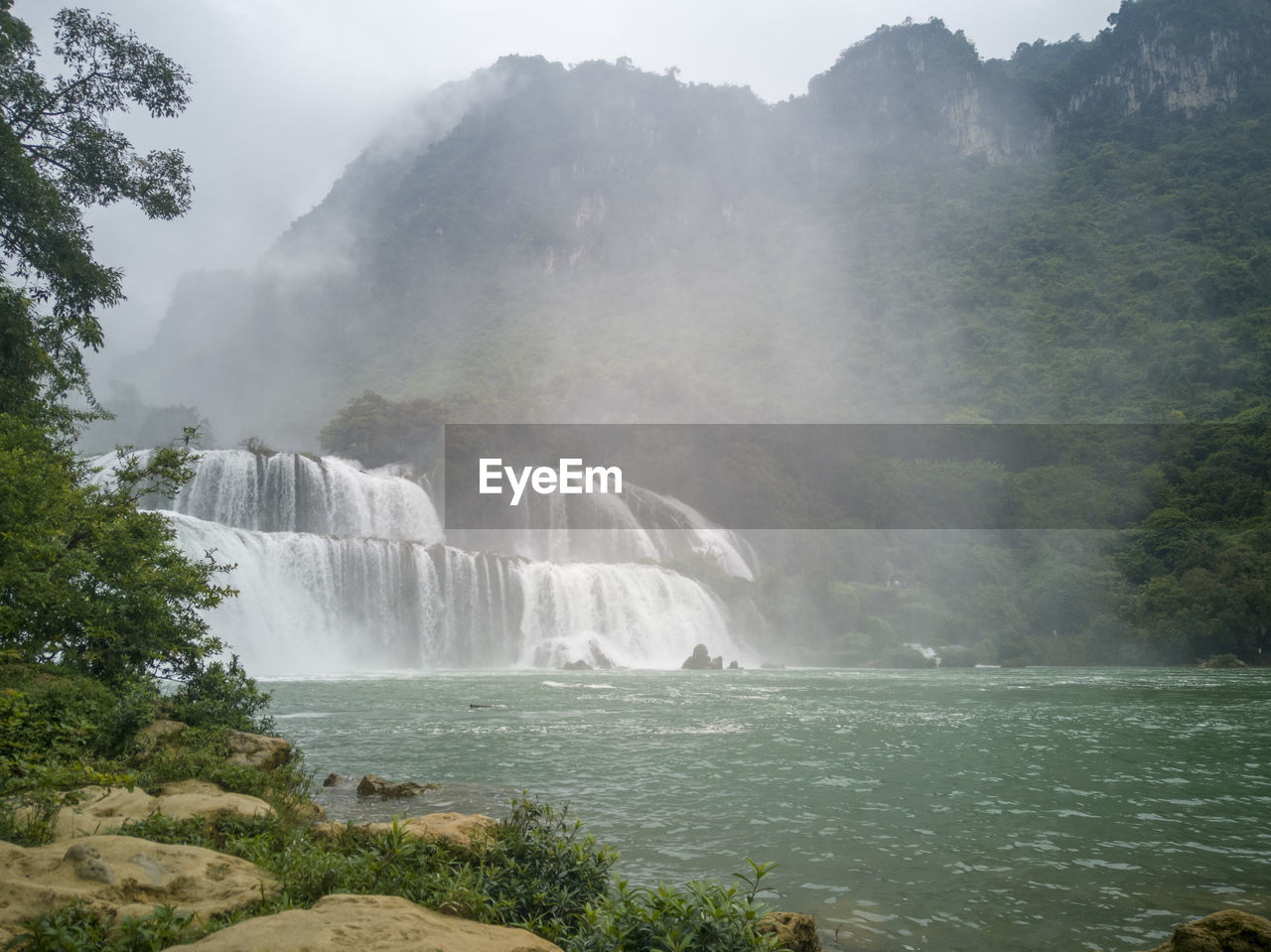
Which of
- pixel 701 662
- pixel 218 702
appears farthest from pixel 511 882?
pixel 701 662

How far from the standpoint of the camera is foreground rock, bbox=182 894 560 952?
305 cm

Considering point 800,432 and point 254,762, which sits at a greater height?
point 800,432

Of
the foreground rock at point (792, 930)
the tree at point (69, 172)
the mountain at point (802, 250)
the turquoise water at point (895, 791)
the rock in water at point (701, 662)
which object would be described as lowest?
the rock in water at point (701, 662)

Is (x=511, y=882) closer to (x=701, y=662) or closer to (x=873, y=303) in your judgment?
(x=701, y=662)

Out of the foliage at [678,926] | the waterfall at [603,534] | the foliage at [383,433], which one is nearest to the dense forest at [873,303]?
the foliage at [383,433]

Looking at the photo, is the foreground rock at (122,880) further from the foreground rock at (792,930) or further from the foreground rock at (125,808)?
the foreground rock at (792,930)

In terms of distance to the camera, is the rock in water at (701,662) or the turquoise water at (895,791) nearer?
the turquoise water at (895,791)

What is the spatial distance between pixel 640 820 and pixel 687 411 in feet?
265

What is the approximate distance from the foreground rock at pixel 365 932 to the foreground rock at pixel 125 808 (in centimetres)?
238

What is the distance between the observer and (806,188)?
139125mm

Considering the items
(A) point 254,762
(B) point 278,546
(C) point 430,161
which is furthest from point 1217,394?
(C) point 430,161

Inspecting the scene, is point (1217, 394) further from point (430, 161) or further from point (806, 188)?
point (430, 161)

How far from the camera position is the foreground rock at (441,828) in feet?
17.2

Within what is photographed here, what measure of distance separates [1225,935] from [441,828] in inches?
197
